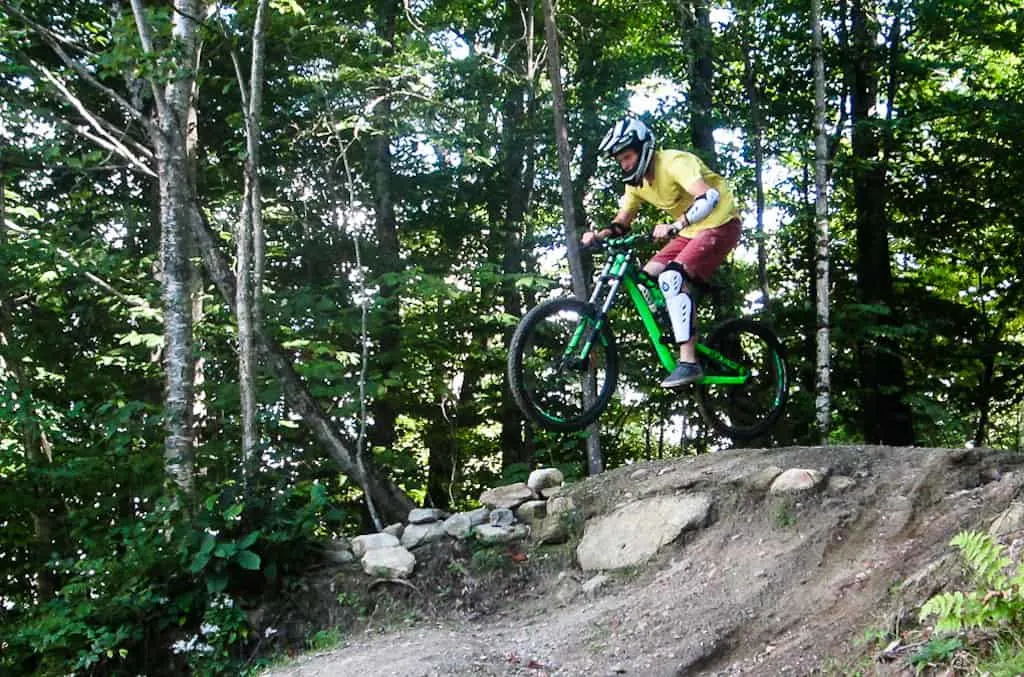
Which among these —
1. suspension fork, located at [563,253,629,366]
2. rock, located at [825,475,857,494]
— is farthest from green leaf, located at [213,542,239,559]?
rock, located at [825,475,857,494]

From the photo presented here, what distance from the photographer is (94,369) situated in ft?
34.8

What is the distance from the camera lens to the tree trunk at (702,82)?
10016 millimetres

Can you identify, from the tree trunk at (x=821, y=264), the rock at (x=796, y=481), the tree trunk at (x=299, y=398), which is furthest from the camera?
the tree trunk at (x=821, y=264)

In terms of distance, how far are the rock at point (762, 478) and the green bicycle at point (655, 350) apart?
0.42 meters

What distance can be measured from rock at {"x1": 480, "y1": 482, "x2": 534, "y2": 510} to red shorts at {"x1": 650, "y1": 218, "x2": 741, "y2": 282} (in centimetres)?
272

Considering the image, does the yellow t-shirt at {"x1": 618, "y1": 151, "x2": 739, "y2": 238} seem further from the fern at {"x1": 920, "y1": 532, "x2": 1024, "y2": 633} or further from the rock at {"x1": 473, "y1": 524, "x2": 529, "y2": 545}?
the fern at {"x1": 920, "y1": 532, "x2": 1024, "y2": 633}

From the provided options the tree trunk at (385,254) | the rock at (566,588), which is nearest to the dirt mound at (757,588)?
the rock at (566,588)

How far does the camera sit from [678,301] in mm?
5637

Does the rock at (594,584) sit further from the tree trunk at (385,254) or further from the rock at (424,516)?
the tree trunk at (385,254)

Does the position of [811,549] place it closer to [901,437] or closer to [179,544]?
[179,544]

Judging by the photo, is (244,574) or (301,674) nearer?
(301,674)

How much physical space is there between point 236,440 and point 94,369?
221cm

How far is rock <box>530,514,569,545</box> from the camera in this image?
22.3 feet

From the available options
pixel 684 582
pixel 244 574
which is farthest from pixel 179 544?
pixel 684 582
